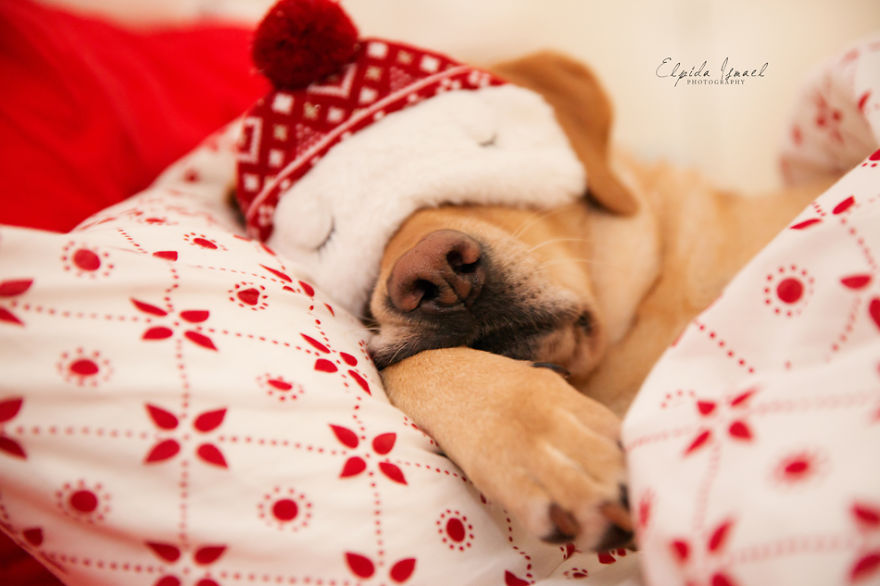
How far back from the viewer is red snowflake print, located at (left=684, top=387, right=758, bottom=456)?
1.94 ft

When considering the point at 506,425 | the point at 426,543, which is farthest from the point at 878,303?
the point at 426,543

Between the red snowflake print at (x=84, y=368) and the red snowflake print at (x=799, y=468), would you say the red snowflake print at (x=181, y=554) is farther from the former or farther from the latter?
the red snowflake print at (x=799, y=468)

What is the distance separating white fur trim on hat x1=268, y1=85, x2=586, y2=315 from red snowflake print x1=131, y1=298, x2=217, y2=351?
1.40ft

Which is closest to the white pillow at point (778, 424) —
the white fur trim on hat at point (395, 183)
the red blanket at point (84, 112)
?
the white fur trim on hat at point (395, 183)

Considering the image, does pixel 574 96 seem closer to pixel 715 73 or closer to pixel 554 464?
pixel 715 73

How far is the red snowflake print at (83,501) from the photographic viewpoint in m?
0.69

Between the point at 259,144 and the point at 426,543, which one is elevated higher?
the point at 259,144

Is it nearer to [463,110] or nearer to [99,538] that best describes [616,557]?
[99,538]

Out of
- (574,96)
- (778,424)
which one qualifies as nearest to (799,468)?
(778,424)

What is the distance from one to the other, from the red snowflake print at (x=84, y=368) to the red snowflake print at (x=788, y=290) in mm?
874

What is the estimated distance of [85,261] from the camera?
790 mm

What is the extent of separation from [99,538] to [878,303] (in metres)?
1.00

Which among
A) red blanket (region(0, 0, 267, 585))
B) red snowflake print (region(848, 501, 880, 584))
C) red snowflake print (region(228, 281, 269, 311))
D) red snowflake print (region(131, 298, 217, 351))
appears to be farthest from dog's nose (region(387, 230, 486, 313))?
red blanket (region(0, 0, 267, 585))

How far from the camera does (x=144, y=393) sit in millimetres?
729
